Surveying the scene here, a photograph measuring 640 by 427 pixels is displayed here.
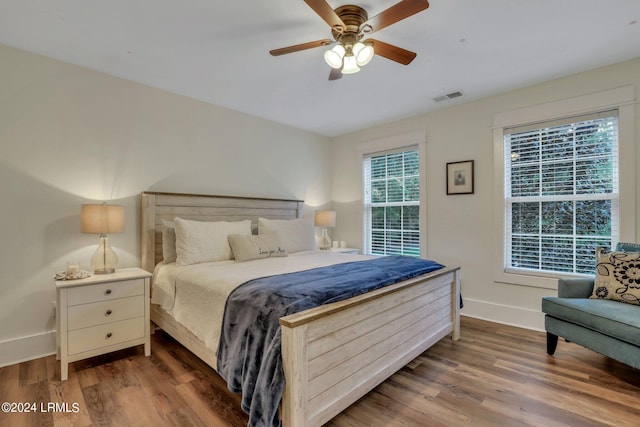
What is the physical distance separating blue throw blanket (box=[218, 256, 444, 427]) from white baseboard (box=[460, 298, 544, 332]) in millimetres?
1998

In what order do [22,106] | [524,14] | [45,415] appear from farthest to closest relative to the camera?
[22,106] < [524,14] < [45,415]

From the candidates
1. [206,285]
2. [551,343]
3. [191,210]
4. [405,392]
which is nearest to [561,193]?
[551,343]

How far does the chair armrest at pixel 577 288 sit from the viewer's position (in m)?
2.56

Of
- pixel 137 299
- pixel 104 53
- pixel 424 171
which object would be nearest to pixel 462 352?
pixel 424 171

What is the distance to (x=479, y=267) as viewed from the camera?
356 centimetres

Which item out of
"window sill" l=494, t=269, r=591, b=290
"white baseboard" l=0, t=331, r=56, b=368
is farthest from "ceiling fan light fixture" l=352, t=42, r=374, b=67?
"white baseboard" l=0, t=331, r=56, b=368

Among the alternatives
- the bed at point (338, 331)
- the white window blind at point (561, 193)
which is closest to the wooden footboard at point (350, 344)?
the bed at point (338, 331)

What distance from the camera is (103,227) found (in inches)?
97.7

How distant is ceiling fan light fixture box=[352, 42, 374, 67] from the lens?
76.9 inches

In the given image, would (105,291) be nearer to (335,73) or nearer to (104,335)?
(104,335)

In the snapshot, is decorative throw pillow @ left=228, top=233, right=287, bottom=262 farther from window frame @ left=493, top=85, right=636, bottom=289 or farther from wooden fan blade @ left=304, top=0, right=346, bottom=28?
window frame @ left=493, top=85, right=636, bottom=289

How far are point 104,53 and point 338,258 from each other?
271cm

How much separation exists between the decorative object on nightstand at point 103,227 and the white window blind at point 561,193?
3.83 metres

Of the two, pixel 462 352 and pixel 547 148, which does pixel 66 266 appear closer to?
pixel 462 352
